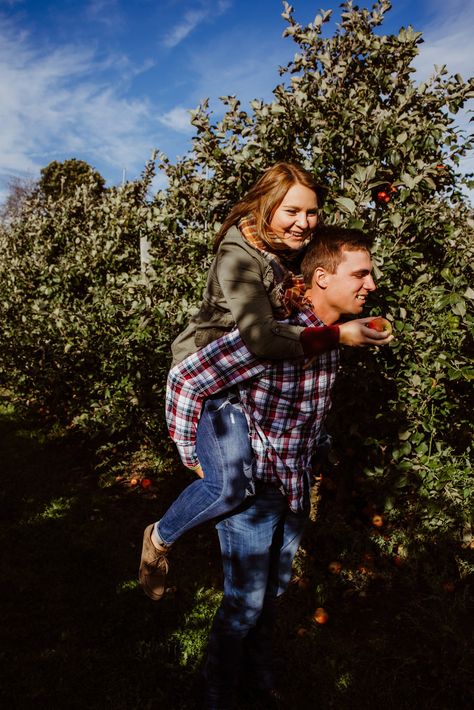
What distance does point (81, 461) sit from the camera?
5.30 metres

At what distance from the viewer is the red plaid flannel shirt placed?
1.84 meters

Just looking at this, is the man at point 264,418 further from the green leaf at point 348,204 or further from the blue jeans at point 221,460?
the green leaf at point 348,204

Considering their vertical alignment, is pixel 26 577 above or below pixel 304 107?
below

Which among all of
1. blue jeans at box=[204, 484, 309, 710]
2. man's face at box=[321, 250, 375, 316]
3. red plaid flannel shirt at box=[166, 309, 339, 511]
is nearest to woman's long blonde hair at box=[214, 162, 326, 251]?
man's face at box=[321, 250, 375, 316]

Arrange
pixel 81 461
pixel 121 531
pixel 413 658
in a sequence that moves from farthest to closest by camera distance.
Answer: pixel 81 461 → pixel 121 531 → pixel 413 658

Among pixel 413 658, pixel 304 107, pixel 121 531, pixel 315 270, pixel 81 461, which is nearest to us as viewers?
pixel 315 270

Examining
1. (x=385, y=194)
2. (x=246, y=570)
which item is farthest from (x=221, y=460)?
(x=385, y=194)

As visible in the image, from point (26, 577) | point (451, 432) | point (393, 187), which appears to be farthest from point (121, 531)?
point (393, 187)

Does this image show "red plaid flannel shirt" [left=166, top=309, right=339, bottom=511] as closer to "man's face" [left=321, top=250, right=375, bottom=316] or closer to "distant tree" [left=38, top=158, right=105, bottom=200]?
"man's face" [left=321, top=250, right=375, bottom=316]

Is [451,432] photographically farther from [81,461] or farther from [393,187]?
[81,461]

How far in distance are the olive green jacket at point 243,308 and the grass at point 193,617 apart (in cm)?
174

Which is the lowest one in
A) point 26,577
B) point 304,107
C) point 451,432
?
point 26,577

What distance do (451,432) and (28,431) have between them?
483cm

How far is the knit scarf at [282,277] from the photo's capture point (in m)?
1.93
